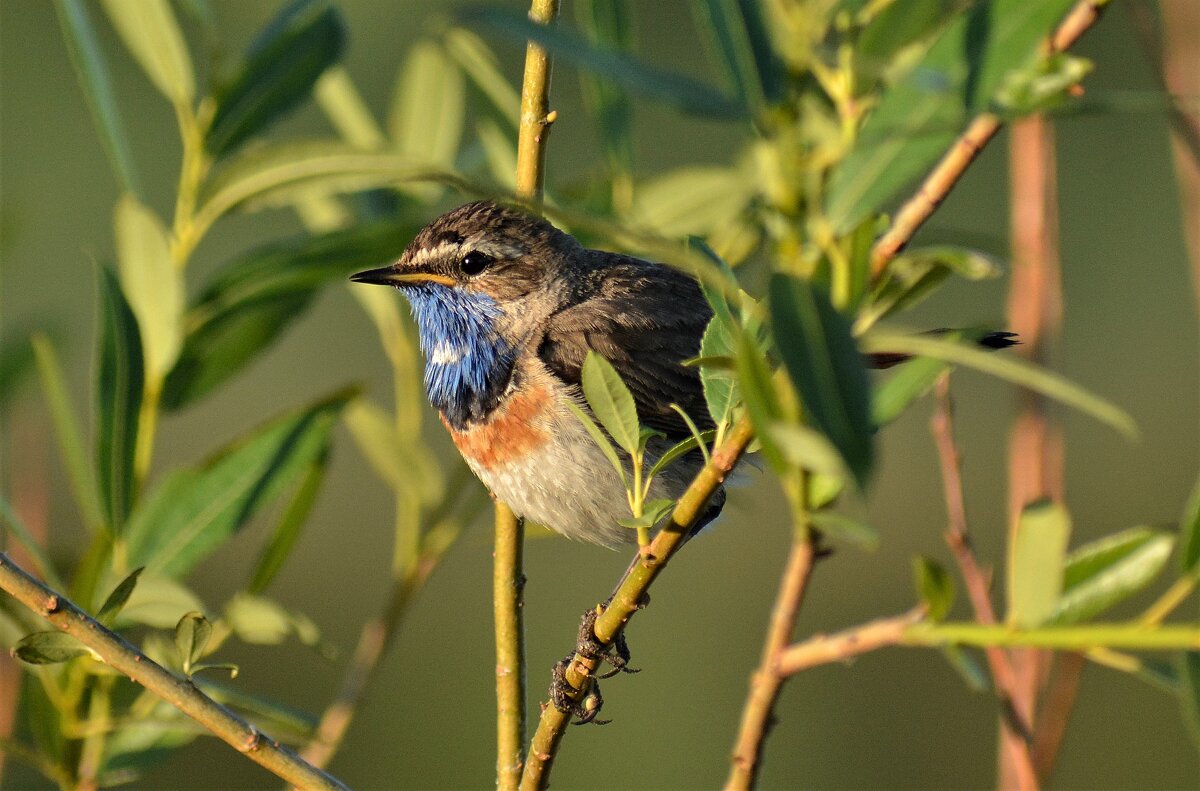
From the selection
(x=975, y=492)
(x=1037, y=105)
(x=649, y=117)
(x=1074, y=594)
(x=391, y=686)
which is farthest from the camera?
(x=975, y=492)

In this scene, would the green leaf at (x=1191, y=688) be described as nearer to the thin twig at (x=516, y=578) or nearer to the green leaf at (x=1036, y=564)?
the green leaf at (x=1036, y=564)

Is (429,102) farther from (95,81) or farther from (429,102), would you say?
(95,81)

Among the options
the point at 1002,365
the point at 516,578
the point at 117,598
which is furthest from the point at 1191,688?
the point at 117,598

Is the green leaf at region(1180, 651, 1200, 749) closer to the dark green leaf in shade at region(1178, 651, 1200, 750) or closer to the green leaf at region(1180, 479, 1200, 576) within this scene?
the dark green leaf in shade at region(1178, 651, 1200, 750)

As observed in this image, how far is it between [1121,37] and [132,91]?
5.84 metres

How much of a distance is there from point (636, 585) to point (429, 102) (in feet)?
5.20

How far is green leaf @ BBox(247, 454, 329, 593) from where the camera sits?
2.36 m

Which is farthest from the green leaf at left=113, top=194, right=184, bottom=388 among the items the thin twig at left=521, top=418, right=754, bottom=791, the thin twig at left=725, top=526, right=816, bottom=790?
the thin twig at left=725, top=526, right=816, bottom=790

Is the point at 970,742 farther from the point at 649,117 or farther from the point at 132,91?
the point at 132,91

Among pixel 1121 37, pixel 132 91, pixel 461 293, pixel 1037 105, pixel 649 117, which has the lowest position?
pixel 1037 105

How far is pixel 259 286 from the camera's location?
2.38m

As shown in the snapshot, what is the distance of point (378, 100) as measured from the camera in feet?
23.9

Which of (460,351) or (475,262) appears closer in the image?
(460,351)

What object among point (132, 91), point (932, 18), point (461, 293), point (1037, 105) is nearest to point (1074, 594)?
point (1037, 105)
